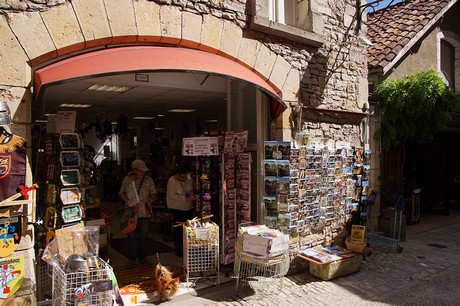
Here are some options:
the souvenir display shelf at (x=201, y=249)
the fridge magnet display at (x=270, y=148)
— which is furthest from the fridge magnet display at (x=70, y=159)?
the fridge magnet display at (x=270, y=148)

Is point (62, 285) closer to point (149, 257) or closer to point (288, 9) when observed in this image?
point (149, 257)

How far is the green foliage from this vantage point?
7918 mm

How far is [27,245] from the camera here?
12.3ft

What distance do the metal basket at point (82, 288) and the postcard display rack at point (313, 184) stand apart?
9.22ft

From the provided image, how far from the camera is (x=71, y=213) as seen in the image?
440 cm

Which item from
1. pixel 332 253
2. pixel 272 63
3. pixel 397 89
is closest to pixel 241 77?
pixel 272 63

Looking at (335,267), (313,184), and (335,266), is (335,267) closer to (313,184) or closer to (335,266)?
(335,266)

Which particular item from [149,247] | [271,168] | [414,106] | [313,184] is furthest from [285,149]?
[414,106]

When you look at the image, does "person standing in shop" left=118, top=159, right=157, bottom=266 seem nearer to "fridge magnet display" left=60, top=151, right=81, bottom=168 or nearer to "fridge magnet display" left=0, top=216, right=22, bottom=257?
"fridge magnet display" left=60, top=151, right=81, bottom=168

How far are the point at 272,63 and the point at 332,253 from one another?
3.28m

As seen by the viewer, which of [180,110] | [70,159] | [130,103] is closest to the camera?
[70,159]

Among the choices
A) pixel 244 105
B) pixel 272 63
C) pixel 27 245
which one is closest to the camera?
pixel 27 245

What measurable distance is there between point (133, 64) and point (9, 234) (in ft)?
6.99

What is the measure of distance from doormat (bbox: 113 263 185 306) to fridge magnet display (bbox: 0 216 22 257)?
1.54 m
